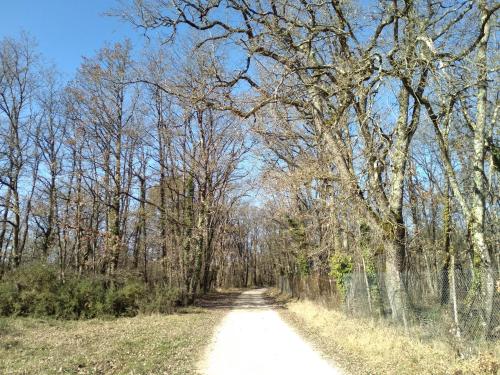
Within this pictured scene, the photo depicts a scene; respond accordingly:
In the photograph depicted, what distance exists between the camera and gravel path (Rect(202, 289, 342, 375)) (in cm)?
847

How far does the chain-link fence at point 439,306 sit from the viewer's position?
9836 millimetres

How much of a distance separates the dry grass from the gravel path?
55 centimetres

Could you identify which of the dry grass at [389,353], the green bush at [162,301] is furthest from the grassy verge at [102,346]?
the dry grass at [389,353]

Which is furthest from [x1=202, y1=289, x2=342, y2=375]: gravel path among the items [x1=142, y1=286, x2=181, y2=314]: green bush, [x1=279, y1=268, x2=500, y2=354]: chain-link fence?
[x1=142, y1=286, x2=181, y2=314]: green bush

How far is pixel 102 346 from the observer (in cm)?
1162

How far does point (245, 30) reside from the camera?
464 inches

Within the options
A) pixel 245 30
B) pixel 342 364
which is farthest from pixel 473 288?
pixel 245 30

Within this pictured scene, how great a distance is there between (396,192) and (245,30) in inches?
259

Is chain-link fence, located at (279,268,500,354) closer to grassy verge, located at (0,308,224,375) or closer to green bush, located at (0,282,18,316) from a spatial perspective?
grassy verge, located at (0,308,224,375)

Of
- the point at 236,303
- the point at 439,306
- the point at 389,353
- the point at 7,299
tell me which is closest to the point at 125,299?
the point at 7,299

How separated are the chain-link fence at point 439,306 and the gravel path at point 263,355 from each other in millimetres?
2846

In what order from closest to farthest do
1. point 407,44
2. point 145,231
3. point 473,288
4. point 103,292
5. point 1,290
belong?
point 407,44, point 473,288, point 1,290, point 103,292, point 145,231

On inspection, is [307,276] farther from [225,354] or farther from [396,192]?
[225,354]

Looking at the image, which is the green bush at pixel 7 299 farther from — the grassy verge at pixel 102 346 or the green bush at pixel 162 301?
the green bush at pixel 162 301
